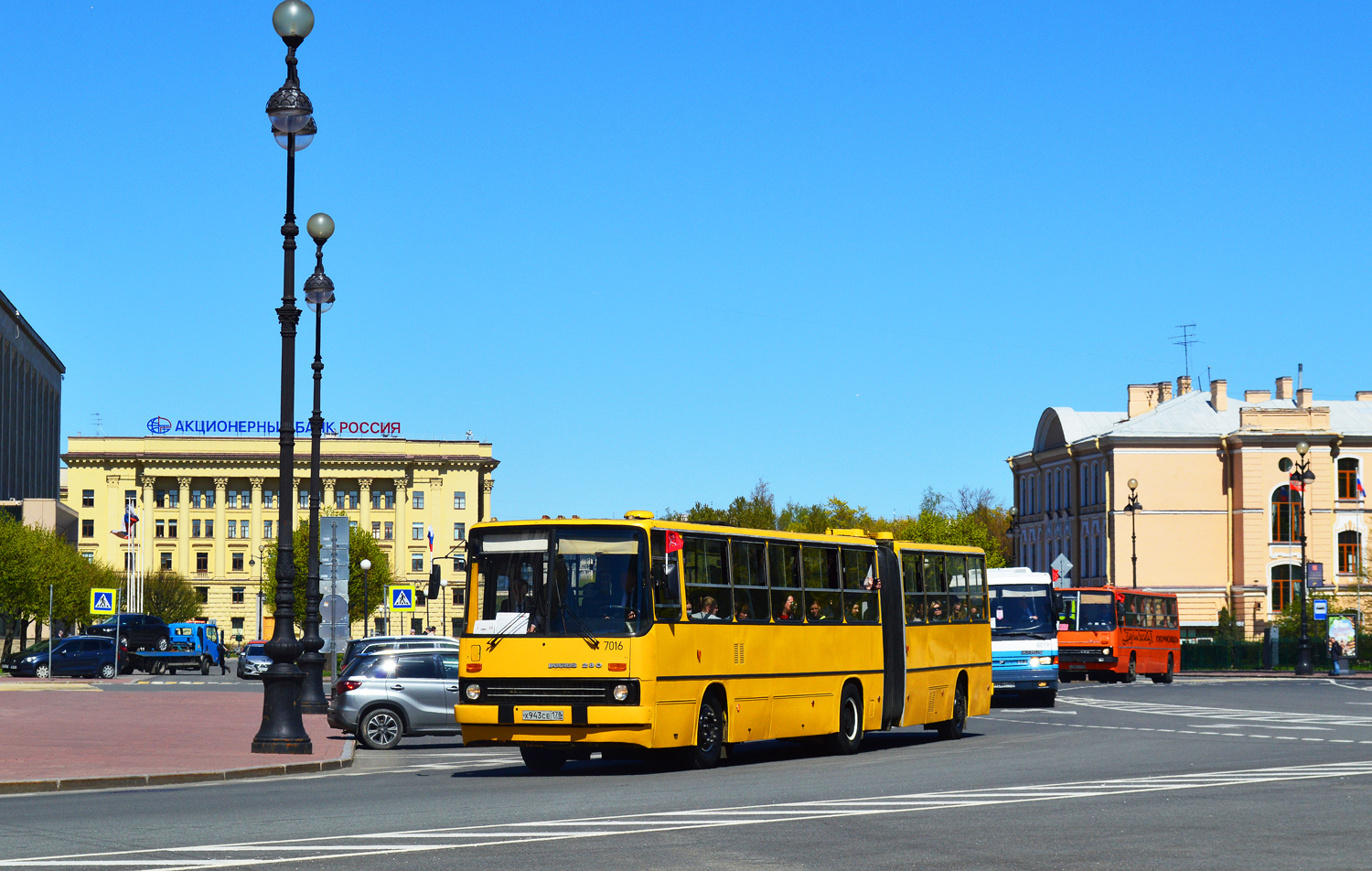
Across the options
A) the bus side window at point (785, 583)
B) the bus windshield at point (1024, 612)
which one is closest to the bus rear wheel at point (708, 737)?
the bus side window at point (785, 583)

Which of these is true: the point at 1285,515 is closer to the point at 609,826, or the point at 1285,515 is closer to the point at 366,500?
the point at 366,500

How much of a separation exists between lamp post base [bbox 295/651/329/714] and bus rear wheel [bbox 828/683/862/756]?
12258mm

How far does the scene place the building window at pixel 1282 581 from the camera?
3930 inches

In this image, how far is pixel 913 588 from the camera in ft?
84.8

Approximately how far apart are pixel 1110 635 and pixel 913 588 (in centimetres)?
2684

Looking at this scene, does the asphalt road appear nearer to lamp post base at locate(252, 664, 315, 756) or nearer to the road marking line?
the road marking line

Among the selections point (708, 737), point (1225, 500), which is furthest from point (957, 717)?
point (1225, 500)

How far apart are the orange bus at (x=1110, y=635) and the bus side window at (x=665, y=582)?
30434 mm

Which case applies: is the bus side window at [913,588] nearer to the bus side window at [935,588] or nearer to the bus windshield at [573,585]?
the bus side window at [935,588]

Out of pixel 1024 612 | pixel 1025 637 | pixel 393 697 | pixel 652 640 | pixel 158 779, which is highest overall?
pixel 652 640

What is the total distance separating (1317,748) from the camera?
2320 centimetres

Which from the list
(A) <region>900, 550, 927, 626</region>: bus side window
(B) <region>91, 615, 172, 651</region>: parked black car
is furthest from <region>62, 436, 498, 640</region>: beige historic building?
(A) <region>900, 550, 927, 626</region>: bus side window

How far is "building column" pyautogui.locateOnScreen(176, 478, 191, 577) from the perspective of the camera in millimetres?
156875

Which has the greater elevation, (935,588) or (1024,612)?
(935,588)
